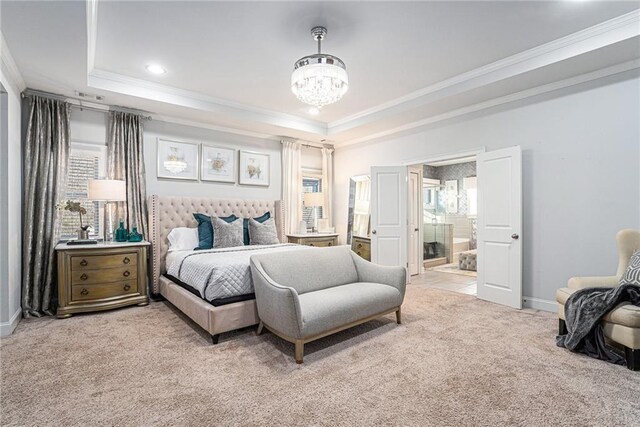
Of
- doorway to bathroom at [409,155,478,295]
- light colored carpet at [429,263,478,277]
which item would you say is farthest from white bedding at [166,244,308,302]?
light colored carpet at [429,263,478,277]

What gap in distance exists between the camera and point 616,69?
10.7ft

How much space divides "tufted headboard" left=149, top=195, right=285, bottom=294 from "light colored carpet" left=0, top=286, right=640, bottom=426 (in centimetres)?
121

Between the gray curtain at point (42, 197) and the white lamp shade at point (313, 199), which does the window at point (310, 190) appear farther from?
the gray curtain at point (42, 197)

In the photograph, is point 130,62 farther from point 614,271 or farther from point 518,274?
point 614,271

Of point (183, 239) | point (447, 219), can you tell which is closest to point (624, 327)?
point (183, 239)

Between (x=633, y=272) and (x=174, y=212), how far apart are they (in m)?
5.14

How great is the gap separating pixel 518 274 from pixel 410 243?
7.17ft

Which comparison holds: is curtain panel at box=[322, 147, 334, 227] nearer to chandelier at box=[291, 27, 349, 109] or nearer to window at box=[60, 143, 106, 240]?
chandelier at box=[291, 27, 349, 109]

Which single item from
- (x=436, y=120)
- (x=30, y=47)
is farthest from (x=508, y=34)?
(x=30, y=47)

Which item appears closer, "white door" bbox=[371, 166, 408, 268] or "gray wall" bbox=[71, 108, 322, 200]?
"gray wall" bbox=[71, 108, 322, 200]

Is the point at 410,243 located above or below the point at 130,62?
below

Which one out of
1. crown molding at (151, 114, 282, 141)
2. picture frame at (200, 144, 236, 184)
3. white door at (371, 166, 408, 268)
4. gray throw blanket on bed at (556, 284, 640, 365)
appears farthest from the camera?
white door at (371, 166, 408, 268)

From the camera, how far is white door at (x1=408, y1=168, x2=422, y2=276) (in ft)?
19.8

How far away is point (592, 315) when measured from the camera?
2.49 metres
